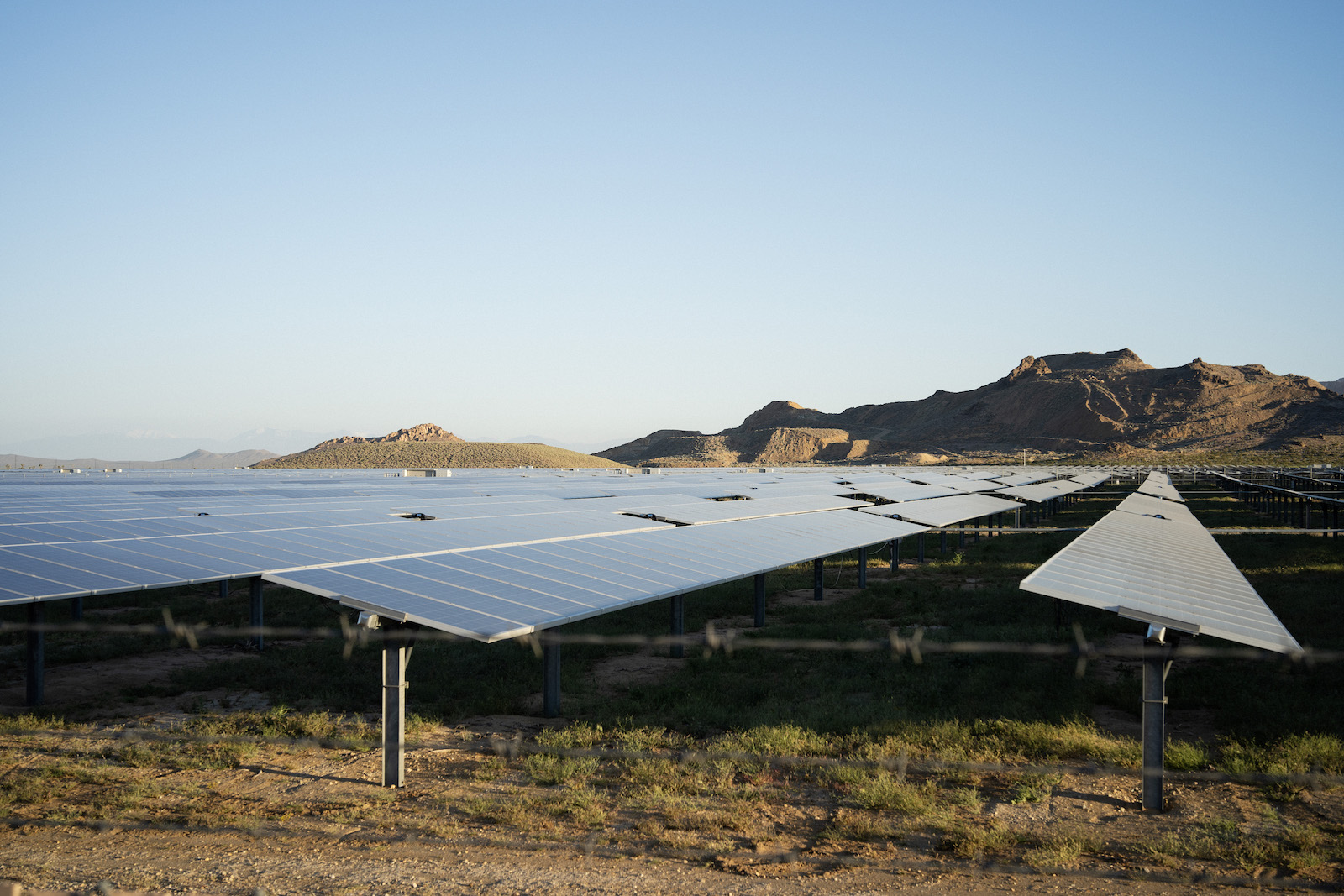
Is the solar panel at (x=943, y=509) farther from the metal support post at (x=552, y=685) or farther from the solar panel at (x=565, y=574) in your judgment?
the metal support post at (x=552, y=685)

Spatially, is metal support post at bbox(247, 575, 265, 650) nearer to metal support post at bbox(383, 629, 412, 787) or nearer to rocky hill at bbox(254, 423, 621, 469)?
metal support post at bbox(383, 629, 412, 787)

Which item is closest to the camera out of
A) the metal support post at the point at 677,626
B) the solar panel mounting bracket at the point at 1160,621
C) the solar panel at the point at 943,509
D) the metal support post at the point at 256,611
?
the solar panel mounting bracket at the point at 1160,621

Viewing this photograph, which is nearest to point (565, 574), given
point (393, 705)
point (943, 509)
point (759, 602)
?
point (393, 705)

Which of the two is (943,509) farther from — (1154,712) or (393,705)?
(393,705)

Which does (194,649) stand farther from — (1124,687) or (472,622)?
(1124,687)

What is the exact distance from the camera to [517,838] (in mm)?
7992

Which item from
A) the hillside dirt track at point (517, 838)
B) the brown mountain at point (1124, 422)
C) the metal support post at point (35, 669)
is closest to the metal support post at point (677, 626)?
the hillside dirt track at point (517, 838)

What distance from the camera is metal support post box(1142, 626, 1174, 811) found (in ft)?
28.4

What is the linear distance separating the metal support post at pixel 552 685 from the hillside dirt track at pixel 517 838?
2.14 metres

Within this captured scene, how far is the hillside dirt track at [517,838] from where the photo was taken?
710cm

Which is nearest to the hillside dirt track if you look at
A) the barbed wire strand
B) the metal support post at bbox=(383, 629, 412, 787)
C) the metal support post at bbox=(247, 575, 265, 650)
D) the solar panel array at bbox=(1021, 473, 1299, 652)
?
the metal support post at bbox=(383, 629, 412, 787)

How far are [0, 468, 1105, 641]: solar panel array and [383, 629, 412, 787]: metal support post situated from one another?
0.44 metres

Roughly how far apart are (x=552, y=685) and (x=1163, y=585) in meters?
8.57

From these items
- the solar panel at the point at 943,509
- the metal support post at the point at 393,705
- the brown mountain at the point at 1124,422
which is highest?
the brown mountain at the point at 1124,422
